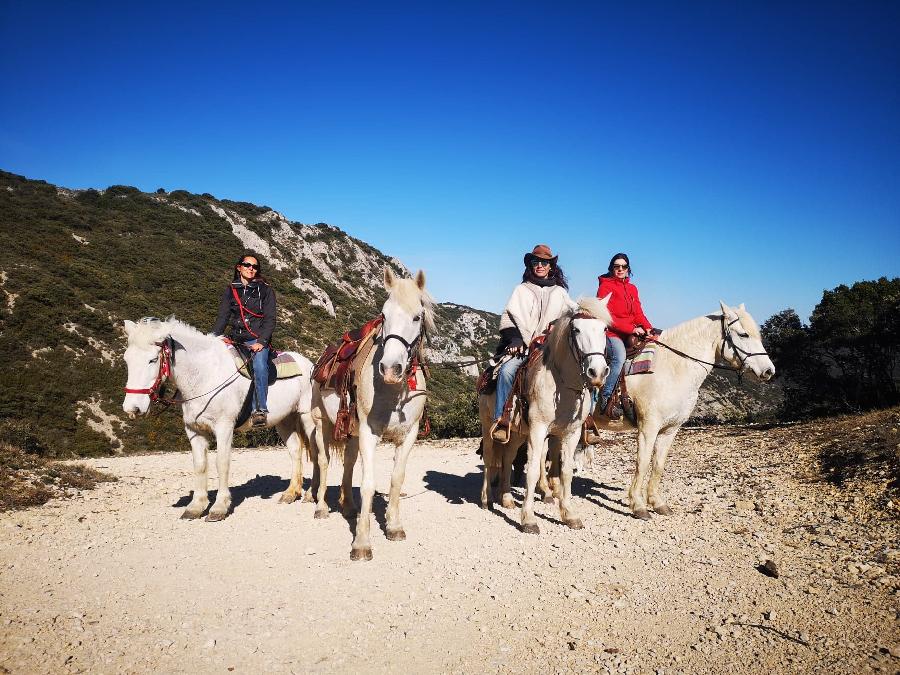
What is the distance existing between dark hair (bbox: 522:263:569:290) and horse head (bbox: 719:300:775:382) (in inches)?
94.3

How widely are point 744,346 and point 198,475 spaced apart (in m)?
7.78

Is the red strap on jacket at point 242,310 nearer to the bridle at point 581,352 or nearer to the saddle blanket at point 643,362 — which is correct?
the bridle at point 581,352

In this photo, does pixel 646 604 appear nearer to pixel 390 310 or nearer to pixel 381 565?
pixel 381 565

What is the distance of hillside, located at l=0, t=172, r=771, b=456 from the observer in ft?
65.0

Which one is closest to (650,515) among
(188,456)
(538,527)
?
(538,527)

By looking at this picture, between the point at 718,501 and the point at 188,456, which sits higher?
the point at 718,501

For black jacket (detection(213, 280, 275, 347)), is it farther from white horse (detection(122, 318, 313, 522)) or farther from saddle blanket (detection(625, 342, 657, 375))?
saddle blanket (detection(625, 342, 657, 375))

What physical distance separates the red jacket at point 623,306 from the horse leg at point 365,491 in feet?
12.9

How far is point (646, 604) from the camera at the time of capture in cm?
416

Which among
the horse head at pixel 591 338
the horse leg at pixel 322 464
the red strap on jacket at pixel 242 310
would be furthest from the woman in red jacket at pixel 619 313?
the red strap on jacket at pixel 242 310

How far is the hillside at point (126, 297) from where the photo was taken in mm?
19797

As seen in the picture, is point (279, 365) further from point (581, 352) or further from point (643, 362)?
point (643, 362)

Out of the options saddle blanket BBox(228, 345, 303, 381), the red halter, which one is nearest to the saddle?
saddle blanket BBox(228, 345, 303, 381)

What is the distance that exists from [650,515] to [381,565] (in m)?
3.88
